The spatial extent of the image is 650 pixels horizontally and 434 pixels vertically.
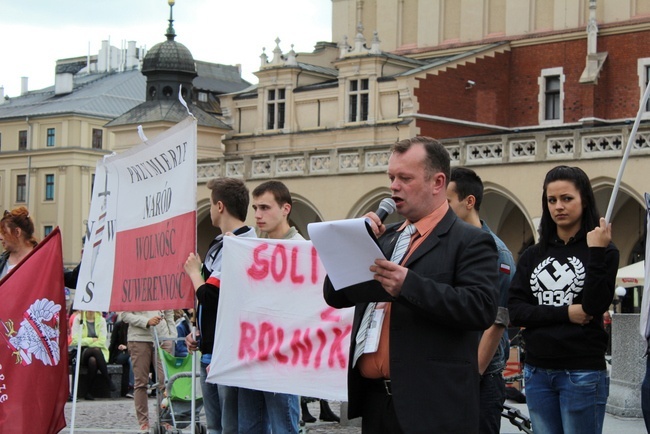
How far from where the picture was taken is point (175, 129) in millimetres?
8078

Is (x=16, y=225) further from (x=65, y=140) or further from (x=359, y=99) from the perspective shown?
(x=65, y=140)

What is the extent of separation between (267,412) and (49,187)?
230ft

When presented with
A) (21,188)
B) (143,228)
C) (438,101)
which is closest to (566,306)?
(143,228)

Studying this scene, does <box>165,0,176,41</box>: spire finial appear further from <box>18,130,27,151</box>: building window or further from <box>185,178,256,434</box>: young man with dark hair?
<box>185,178,256,434</box>: young man with dark hair

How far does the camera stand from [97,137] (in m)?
76.9

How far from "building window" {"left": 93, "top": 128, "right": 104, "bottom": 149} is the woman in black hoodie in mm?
71728

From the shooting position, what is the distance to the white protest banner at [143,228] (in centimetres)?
799

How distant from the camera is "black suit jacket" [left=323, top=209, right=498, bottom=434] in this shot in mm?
4703

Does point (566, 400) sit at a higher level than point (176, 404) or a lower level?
higher

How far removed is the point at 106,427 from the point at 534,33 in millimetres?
37142

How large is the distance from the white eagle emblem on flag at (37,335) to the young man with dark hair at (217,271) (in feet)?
3.76

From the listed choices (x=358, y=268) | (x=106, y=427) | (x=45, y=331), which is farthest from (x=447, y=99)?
(x=358, y=268)

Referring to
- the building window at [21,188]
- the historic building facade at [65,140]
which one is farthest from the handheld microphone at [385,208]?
the building window at [21,188]

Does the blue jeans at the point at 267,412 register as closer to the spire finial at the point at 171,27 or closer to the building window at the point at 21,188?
the spire finial at the point at 171,27
